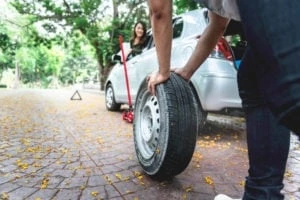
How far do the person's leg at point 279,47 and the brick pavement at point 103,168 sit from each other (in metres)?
1.65

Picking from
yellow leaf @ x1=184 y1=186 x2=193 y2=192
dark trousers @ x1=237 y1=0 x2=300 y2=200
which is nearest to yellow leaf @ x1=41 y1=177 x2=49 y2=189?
yellow leaf @ x1=184 y1=186 x2=193 y2=192

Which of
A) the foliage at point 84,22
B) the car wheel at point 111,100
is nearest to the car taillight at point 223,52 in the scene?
the car wheel at point 111,100

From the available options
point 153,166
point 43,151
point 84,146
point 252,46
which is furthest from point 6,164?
point 252,46

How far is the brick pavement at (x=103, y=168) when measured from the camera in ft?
8.08

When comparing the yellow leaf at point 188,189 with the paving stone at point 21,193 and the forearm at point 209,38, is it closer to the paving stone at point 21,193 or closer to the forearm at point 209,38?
the forearm at point 209,38

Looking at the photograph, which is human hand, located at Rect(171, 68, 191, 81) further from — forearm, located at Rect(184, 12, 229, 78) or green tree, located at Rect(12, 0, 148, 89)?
green tree, located at Rect(12, 0, 148, 89)

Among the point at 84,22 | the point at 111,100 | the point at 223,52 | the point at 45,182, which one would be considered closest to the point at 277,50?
the point at 45,182

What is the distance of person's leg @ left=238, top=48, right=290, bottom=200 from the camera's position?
1464 mm

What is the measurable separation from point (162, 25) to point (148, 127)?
138cm

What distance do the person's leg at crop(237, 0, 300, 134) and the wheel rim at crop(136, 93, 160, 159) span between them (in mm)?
1819

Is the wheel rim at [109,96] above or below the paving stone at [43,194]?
above

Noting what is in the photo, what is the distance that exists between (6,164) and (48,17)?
1815cm

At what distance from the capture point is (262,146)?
1495mm

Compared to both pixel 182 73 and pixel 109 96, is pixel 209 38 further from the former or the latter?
pixel 109 96
